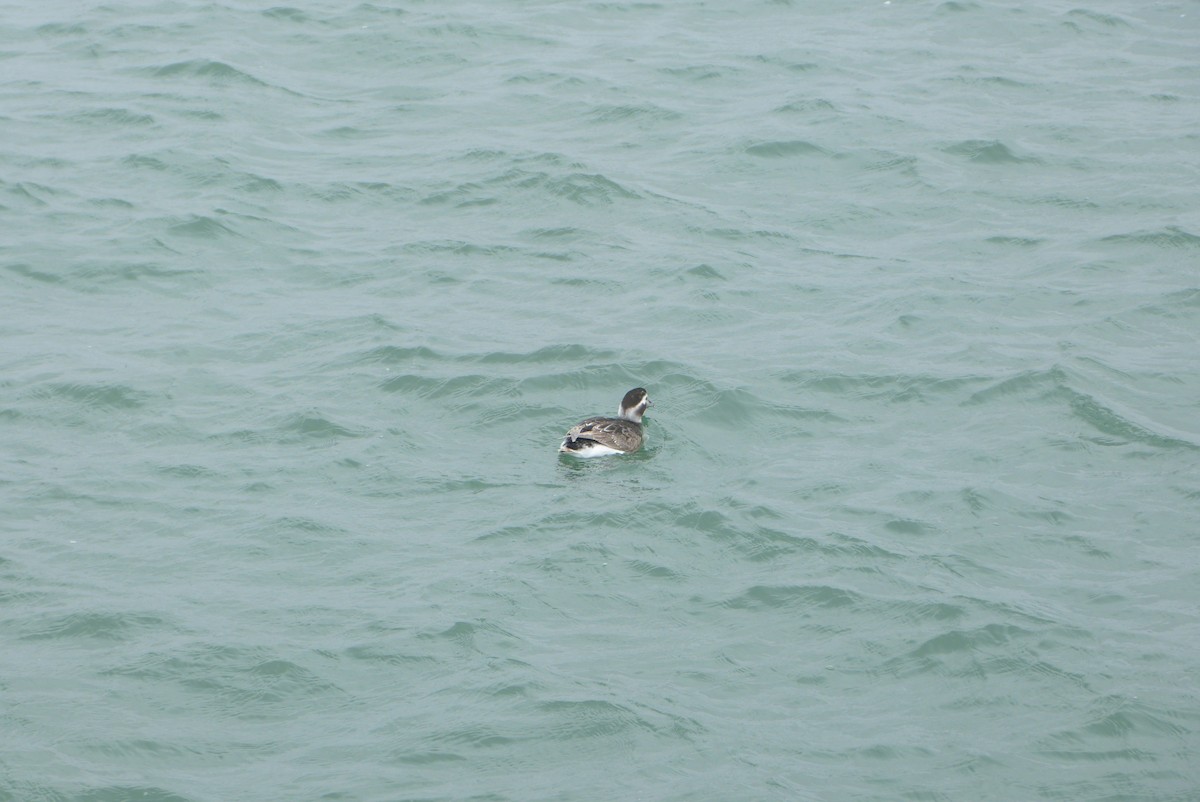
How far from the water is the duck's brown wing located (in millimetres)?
254

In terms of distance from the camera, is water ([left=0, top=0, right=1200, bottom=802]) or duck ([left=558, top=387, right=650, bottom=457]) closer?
water ([left=0, top=0, right=1200, bottom=802])

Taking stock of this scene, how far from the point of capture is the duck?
545 inches

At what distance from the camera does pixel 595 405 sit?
15109mm

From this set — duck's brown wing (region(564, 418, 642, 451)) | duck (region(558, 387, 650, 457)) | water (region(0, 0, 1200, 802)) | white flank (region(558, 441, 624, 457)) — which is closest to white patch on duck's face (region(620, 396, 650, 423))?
duck (region(558, 387, 650, 457))

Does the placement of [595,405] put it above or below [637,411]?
below

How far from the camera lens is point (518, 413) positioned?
1483 cm

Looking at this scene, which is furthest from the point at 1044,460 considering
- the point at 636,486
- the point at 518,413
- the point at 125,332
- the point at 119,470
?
the point at 125,332

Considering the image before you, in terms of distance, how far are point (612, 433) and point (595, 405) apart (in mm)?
1174

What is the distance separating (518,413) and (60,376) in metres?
4.19

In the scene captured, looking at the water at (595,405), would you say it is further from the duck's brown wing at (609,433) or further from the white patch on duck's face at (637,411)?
the white patch on duck's face at (637,411)

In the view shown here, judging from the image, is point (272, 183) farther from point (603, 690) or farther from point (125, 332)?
point (603, 690)

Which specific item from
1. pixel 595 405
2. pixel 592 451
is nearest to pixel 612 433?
pixel 592 451

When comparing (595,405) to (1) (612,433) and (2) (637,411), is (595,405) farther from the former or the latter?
(1) (612,433)

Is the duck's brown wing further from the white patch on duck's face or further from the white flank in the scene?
the white patch on duck's face
